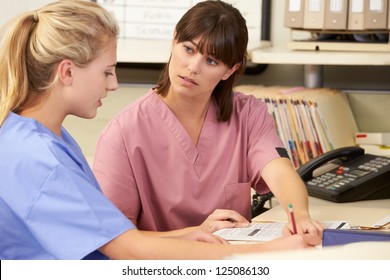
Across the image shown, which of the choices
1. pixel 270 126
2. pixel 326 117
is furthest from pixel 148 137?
pixel 326 117

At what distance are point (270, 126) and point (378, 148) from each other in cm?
74

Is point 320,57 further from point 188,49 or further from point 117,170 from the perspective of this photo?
point 117,170

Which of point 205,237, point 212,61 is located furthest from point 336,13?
point 205,237

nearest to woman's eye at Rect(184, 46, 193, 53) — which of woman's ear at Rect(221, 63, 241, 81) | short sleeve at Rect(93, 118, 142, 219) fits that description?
woman's ear at Rect(221, 63, 241, 81)

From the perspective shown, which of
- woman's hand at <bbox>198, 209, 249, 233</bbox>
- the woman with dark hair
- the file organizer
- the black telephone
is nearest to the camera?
woman's hand at <bbox>198, 209, 249, 233</bbox>

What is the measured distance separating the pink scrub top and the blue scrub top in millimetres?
478

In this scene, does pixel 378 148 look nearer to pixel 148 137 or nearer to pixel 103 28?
pixel 148 137

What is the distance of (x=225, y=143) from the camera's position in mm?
2057

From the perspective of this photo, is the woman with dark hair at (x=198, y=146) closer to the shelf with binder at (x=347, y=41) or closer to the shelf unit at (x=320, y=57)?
the shelf unit at (x=320, y=57)

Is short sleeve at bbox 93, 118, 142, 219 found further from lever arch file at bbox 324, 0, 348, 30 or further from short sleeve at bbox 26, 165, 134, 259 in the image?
lever arch file at bbox 324, 0, 348, 30

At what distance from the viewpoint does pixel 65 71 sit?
1.48 meters

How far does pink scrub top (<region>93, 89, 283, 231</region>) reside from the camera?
192cm

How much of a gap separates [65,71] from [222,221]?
553 millimetres

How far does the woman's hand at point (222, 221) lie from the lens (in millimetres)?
1811
